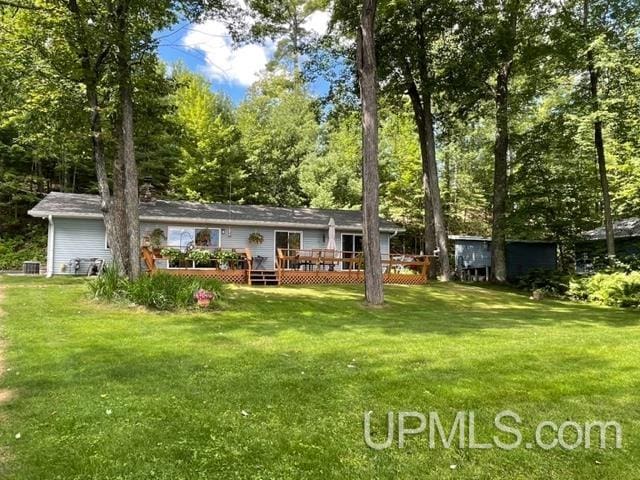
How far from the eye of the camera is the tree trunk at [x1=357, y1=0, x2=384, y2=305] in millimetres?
11445

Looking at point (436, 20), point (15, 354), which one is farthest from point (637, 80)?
point (15, 354)

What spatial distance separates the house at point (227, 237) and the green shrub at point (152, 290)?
3.28 metres

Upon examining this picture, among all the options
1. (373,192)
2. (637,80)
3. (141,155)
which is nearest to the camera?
(373,192)

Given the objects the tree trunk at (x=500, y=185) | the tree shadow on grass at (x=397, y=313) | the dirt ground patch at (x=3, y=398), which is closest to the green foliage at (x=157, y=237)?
the tree shadow on grass at (x=397, y=313)

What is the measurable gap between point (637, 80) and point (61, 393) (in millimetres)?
18497

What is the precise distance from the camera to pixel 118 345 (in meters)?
6.28

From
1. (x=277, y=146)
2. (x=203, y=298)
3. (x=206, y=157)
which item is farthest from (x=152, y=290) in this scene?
(x=277, y=146)

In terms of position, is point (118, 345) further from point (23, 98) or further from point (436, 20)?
point (436, 20)

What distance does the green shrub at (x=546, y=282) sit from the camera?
54.1 feet

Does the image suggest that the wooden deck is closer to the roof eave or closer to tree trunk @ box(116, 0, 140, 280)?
Answer: the roof eave

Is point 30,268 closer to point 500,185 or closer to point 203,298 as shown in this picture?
point 203,298

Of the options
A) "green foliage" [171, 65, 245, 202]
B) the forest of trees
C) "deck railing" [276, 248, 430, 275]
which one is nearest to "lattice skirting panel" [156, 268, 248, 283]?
"deck railing" [276, 248, 430, 275]

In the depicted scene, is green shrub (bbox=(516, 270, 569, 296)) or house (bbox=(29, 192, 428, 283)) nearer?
house (bbox=(29, 192, 428, 283))

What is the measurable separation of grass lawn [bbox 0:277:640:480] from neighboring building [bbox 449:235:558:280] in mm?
14385
